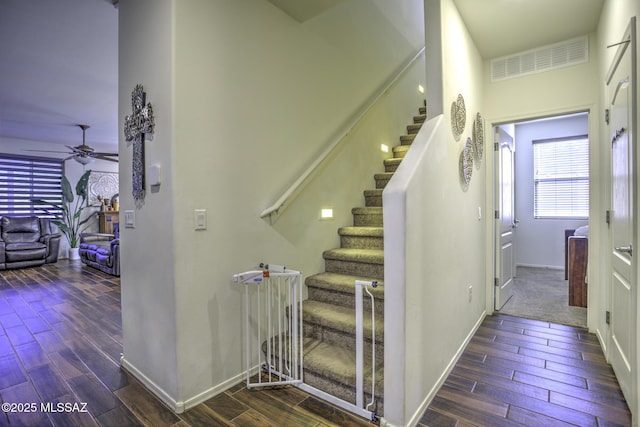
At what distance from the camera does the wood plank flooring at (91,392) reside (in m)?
1.76

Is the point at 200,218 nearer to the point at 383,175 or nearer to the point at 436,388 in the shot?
the point at 436,388

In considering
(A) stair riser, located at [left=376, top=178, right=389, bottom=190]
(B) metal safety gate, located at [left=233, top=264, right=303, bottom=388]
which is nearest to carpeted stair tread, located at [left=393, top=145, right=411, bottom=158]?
(A) stair riser, located at [left=376, top=178, right=389, bottom=190]

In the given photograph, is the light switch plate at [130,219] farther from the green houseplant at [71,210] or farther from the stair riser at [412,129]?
the green houseplant at [71,210]

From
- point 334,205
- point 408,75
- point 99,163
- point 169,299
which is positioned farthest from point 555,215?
point 99,163

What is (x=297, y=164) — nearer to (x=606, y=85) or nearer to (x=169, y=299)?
(x=169, y=299)

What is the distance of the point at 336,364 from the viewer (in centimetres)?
199

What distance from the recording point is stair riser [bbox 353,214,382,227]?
3.16 m

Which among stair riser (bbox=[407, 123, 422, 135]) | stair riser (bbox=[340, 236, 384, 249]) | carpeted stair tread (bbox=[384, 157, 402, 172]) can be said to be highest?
stair riser (bbox=[407, 123, 422, 135])

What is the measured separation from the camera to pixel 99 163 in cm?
810

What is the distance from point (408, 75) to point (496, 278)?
9.64 feet

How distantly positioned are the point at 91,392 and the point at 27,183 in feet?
24.0

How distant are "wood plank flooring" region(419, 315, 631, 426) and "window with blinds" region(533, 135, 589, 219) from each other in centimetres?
368

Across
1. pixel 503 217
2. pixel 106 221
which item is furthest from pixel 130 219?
pixel 106 221

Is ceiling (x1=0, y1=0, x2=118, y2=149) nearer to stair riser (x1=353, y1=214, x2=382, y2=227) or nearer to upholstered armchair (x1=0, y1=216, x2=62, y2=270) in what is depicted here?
upholstered armchair (x1=0, y1=216, x2=62, y2=270)
